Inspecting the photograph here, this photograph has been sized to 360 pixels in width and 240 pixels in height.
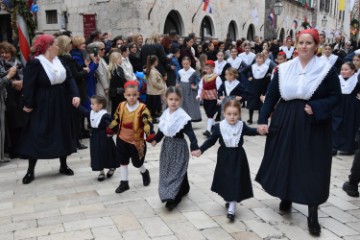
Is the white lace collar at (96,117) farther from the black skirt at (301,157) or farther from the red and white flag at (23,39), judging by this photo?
the red and white flag at (23,39)

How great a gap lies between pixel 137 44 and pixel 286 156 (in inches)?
261

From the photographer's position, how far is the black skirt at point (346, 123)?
674 cm

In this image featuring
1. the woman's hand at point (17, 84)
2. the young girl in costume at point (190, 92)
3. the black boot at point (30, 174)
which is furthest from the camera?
the young girl in costume at point (190, 92)

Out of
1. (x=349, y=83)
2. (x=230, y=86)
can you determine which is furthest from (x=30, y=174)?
(x=349, y=83)

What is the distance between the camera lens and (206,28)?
60.7 ft

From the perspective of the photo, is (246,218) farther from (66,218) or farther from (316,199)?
(66,218)

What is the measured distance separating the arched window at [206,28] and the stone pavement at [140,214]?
1307 centimetres

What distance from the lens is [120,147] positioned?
485 centimetres

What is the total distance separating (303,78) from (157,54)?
19.7ft

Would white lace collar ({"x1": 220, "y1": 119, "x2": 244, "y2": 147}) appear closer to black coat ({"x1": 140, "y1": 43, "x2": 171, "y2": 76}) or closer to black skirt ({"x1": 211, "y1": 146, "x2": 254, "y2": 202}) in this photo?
black skirt ({"x1": 211, "y1": 146, "x2": 254, "y2": 202})

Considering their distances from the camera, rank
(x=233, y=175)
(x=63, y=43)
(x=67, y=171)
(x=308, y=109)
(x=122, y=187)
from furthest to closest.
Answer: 1. (x=63, y=43)
2. (x=67, y=171)
3. (x=122, y=187)
4. (x=233, y=175)
5. (x=308, y=109)

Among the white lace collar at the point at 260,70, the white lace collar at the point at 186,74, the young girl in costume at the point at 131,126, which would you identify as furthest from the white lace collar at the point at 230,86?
the young girl in costume at the point at 131,126

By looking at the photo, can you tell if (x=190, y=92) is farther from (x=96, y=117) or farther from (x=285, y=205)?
(x=285, y=205)

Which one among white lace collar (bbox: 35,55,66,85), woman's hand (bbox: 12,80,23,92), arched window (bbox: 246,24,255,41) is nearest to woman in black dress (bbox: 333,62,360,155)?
white lace collar (bbox: 35,55,66,85)
